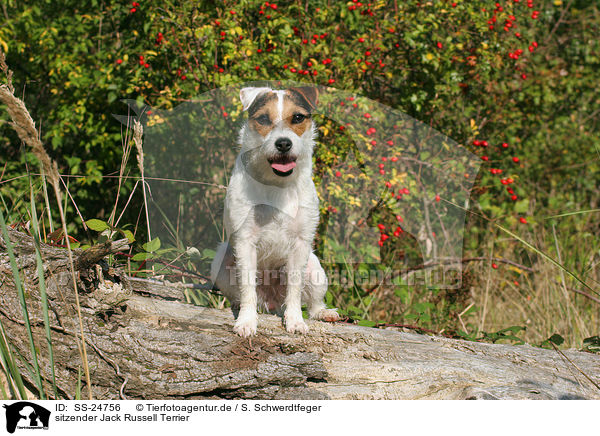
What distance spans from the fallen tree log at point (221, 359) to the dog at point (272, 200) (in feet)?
0.73

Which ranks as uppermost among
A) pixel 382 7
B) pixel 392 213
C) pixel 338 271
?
pixel 382 7

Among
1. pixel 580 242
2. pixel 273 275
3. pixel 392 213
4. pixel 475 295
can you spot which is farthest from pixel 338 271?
pixel 580 242

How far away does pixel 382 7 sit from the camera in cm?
461

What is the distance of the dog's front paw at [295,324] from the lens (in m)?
2.91

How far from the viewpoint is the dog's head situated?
9.21 feet

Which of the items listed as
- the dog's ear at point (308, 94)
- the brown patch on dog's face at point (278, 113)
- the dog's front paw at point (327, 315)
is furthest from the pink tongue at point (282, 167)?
the dog's front paw at point (327, 315)

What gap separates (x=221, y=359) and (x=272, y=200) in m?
0.98

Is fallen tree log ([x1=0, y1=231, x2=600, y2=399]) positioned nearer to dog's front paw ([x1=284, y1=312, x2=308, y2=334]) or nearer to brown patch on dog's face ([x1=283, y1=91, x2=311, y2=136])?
dog's front paw ([x1=284, y1=312, x2=308, y2=334])

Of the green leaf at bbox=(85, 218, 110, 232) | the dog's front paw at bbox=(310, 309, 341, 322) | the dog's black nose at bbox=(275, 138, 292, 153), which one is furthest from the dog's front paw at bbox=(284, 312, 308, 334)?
the green leaf at bbox=(85, 218, 110, 232)

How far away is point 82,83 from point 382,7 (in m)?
2.87

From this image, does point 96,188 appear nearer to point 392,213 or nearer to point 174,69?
point 174,69

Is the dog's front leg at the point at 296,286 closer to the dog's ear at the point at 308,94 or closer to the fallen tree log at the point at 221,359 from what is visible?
the fallen tree log at the point at 221,359
